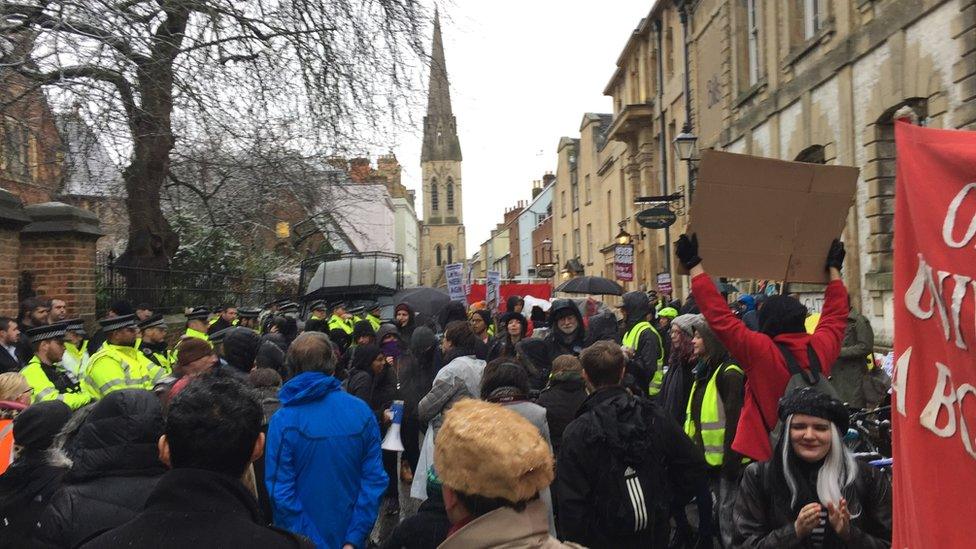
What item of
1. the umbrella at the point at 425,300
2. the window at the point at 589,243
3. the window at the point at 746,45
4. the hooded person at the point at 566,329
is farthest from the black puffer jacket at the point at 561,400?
the window at the point at 589,243

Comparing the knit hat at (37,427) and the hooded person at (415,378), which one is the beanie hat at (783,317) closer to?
the knit hat at (37,427)

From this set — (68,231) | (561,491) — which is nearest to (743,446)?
(561,491)

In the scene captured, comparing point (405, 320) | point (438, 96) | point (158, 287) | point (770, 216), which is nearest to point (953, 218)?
point (770, 216)

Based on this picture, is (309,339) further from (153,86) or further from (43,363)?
(153,86)

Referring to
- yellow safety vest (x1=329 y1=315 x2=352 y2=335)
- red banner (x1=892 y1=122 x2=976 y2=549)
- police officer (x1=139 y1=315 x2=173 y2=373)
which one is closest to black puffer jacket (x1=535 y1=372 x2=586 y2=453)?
red banner (x1=892 y1=122 x2=976 y2=549)

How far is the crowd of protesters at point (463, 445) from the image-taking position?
2.32m

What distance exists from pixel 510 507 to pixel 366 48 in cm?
887

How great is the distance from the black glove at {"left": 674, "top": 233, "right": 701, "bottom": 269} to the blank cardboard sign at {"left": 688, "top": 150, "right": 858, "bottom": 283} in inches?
1.3

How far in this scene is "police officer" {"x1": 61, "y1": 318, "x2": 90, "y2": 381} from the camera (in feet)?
24.5

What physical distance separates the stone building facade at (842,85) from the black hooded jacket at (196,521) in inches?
98.1

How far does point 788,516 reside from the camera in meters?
3.11

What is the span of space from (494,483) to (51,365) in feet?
18.0

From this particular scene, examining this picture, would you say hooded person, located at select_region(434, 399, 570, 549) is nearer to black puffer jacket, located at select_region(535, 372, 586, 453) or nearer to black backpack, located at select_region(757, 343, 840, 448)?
black backpack, located at select_region(757, 343, 840, 448)

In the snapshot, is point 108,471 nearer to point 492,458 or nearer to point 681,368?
point 492,458
